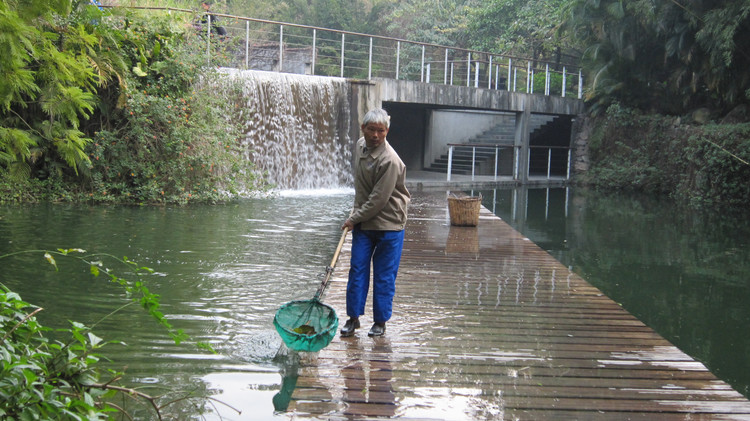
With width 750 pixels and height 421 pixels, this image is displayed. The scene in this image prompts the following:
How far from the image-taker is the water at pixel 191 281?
4137 mm

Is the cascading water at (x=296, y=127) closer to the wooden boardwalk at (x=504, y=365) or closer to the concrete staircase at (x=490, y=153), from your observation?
the concrete staircase at (x=490, y=153)

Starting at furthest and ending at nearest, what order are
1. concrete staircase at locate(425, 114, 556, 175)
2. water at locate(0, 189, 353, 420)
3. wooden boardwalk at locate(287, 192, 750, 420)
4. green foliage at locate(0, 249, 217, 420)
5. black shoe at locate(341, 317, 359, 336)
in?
1. concrete staircase at locate(425, 114, 556, 175)
2. black shoe at locate(341, 317, 359, 336)
3. water at locate(0, 189, 353, 420)
4. wooden boardwalk at locate(287, 192, 750, 420)
5. green foliage at locate(0, 249, 217, 420)

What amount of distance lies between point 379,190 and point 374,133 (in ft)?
1.09

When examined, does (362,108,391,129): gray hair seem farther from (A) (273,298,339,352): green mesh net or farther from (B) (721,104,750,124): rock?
(B) (721,104,750,124): rock

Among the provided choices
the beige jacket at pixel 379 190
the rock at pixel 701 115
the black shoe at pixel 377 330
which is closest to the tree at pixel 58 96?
the beige jacket at pixel 379 190

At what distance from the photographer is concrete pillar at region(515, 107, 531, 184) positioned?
21844 mm

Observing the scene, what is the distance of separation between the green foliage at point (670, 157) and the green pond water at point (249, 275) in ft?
10.6

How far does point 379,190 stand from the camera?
425cm

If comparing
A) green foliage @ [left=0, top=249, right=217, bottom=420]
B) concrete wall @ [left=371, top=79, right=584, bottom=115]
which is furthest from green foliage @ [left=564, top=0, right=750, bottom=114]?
green foliage @ [left=0, top=249, right=217, bottom=420]

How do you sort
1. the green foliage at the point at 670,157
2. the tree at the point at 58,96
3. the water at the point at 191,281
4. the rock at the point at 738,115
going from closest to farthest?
the water at the point at 191,281, the tree at the point at 58,96, the green foliage at the point at 670,157, the rock at the point at 738,115

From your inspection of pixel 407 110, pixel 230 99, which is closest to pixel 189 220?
pixel 230 99

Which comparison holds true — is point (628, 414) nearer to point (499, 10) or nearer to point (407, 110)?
point (407, 110)

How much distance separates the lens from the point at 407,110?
25.0 metres

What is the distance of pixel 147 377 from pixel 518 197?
14960 mm
